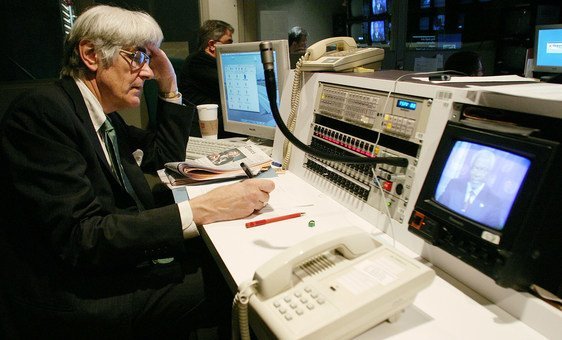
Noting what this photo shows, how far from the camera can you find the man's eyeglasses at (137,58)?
1212 mm

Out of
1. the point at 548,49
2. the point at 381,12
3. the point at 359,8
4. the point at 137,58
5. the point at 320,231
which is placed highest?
the point at 359,8

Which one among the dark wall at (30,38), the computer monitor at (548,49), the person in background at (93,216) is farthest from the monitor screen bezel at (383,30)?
the person in background at (93,216)

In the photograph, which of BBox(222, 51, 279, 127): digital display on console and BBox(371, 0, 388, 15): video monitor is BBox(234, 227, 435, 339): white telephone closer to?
BBox(222, 51, 279, 127): digital display on console

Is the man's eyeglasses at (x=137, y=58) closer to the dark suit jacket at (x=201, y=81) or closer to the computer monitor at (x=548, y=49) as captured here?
the dark suit jacket at (x=201, y=81)

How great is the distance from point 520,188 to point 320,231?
0.50m

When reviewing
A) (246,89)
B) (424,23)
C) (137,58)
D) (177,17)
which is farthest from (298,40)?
(137,58)

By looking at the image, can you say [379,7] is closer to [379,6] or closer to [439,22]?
[379,6]

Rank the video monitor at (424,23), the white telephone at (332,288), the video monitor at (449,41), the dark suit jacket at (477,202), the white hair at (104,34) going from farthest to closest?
the video monitor at (424,23) → the video monitor at (449,41) → the white hair at (104,34) → the dark suit jacket at (477,202) → the white telephone at (332,288)

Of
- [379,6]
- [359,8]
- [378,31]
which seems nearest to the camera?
[379,6]

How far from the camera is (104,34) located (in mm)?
1162

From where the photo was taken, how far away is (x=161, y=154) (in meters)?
1.69

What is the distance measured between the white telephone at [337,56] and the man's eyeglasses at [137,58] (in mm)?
542

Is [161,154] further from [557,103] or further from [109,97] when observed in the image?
[557,103]

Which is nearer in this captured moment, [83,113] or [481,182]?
[481,182]
